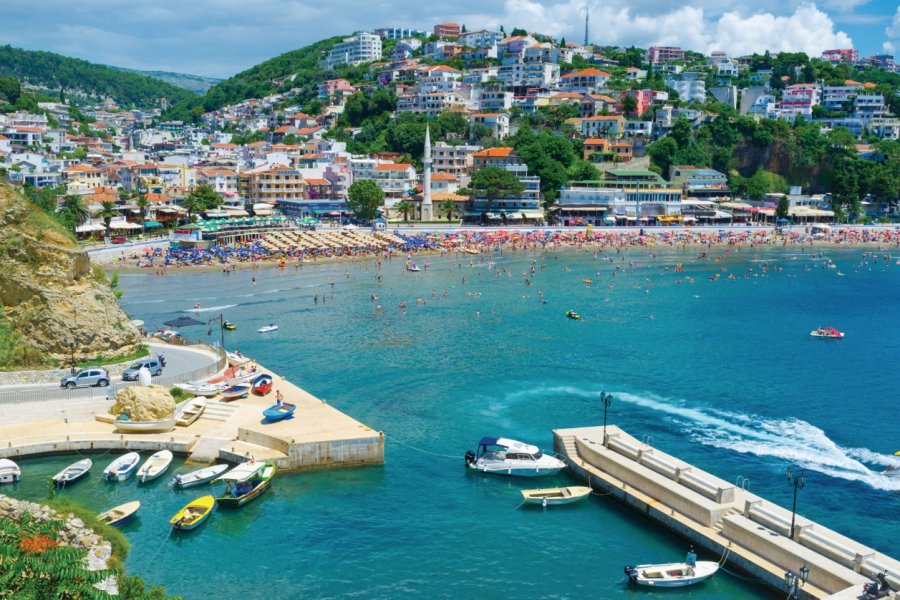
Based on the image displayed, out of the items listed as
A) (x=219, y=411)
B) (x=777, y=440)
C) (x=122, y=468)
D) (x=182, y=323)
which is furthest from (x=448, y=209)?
(x=122, y=468)

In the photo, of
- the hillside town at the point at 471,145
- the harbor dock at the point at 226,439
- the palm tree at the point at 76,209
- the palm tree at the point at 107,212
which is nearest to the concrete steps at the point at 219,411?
the harbor dock at the point at 226,439

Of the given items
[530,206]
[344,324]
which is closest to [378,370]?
[344,324]

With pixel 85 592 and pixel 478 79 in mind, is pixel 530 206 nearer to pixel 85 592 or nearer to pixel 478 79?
pixel 478 79

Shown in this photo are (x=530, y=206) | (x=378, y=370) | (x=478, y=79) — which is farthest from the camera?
(x=478, y=79)

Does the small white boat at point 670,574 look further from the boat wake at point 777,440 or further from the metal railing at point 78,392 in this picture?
the metal railing at point 78,392

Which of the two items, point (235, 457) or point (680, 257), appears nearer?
point (235, 457)

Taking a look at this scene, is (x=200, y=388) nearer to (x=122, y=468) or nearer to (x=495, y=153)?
(x=122, y=468)
